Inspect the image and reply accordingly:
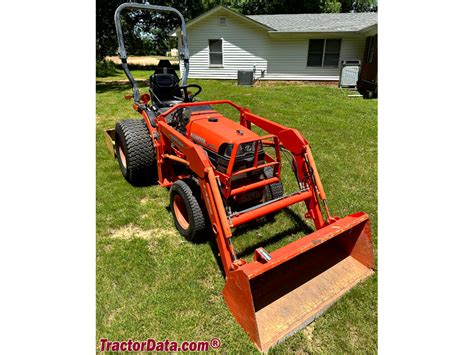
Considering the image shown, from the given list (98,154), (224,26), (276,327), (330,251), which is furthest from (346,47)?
(276,327)

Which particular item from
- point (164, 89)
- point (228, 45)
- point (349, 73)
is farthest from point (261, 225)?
point (228, 45)

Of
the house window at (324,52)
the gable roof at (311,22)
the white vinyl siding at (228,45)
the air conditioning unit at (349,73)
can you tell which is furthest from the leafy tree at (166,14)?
the air conditioning unit at (349,73)

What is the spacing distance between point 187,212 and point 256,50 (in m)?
13.3

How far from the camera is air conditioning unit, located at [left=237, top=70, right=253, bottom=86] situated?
553 inches

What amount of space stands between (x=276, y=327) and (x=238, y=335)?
321 millimetres

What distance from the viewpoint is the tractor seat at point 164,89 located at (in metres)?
4.70

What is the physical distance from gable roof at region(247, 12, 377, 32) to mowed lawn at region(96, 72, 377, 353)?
9845mm

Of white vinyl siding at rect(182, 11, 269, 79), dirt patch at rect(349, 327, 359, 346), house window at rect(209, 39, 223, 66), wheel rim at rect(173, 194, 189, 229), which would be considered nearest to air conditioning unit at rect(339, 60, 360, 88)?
white vinyl siding at rect(182, 11, 269, 79)

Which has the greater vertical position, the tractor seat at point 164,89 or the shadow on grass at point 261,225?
the tractor seat at point 164,89

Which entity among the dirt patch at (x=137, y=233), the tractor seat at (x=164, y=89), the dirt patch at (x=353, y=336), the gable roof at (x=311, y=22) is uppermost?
the gable roof at (x=311, y=22)

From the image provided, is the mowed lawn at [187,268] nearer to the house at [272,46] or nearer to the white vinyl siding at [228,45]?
the house at [272,46]

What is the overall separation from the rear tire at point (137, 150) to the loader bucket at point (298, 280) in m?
2.56

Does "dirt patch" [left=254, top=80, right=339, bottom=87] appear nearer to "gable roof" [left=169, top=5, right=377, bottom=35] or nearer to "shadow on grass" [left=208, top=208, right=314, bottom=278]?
"gable roof" [left=169, top=5, right=377, bottom=35]

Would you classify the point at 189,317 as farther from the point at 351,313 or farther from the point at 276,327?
the point at 351,313
